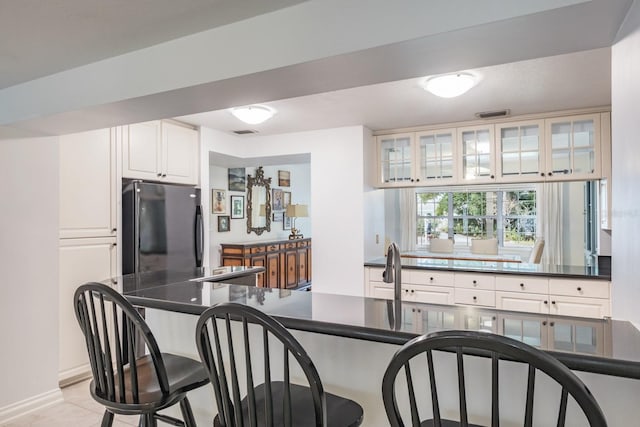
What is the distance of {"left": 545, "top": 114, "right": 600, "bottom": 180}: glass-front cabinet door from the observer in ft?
11.3

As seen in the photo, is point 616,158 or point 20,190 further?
point 20,190

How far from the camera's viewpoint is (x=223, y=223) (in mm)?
5617

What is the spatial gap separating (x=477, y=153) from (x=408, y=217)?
2.27 m

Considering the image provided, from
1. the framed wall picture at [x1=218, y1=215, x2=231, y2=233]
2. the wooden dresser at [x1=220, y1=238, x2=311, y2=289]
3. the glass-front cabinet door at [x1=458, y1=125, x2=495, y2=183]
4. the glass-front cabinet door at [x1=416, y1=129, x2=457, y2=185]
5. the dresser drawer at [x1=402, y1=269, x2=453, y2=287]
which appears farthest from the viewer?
the framed wall picture at [x1=218, y1=215, x2=231, y2=233]

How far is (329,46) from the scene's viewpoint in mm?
1384

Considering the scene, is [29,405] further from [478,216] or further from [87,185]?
[478,216]

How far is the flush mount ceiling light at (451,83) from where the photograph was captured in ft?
8.29

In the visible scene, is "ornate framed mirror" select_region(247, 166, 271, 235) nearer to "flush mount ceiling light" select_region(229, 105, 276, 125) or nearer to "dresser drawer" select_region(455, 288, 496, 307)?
"flush mount ceiling light" select_region(229, 105, 276, 125)

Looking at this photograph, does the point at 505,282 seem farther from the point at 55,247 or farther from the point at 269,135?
the point at 55,247

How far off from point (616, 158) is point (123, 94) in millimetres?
2070

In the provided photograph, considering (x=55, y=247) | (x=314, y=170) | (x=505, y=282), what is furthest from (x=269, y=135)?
(x=505, y=282)

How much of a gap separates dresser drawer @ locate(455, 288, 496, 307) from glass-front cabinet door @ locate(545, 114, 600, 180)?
1.22 m

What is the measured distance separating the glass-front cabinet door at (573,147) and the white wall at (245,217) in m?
2.38

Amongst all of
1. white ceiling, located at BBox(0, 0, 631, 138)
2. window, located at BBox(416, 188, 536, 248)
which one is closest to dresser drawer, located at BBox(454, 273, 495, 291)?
Answer: white ceiling, located at BBox(0, 0, 631, 138)
